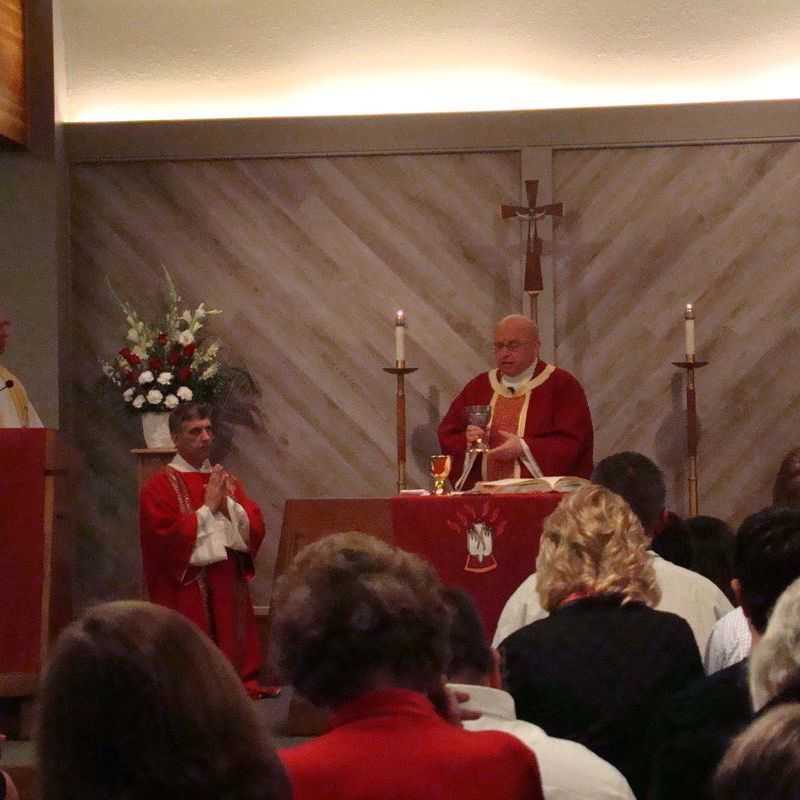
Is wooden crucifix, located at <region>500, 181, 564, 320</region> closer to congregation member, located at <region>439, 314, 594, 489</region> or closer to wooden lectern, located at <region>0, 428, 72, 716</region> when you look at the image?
congregation member, located at <region>439, 314, 594, 489</region>

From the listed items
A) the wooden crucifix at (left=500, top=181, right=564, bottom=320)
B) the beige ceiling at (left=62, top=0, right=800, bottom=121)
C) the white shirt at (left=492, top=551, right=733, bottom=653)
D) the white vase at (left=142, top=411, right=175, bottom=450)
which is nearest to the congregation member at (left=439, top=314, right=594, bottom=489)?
the wooden crucifix at (left=500, top=181, right=564, bottom=320)

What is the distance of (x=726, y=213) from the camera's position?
359 inches

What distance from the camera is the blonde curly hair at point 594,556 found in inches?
138

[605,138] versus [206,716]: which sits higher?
[605,138]

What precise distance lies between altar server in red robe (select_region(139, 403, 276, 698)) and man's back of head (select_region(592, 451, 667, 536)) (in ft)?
12.5

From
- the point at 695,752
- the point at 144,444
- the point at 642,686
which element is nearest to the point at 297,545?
the point at 144,444

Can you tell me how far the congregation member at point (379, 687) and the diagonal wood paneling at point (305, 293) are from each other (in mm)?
7003

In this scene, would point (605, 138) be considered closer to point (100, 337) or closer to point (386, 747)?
point (100, 337)

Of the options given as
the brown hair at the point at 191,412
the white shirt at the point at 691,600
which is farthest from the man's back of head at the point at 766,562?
the brown hair at the point at 191,412

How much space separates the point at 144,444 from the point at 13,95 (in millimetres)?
2141

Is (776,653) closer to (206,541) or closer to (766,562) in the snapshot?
(766,562)

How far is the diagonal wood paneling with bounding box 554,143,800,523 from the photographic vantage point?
9055mm

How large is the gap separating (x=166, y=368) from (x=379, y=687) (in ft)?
22.0

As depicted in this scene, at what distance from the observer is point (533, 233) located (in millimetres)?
9016
